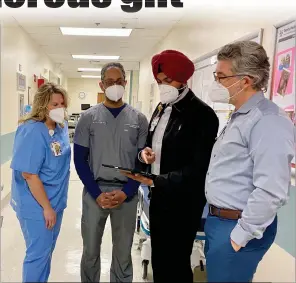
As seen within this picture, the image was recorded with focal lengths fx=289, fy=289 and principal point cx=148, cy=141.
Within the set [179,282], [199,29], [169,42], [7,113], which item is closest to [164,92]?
[179,282]

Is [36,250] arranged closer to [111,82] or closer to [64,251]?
[64,251]

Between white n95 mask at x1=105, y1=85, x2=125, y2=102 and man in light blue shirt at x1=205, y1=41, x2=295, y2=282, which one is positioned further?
white n95 mask at x1=105, y1=85, x2=125, y2=102

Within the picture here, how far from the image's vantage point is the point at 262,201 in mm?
749

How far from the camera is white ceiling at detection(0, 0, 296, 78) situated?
1367 millimetres

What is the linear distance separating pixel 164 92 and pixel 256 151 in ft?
1.31

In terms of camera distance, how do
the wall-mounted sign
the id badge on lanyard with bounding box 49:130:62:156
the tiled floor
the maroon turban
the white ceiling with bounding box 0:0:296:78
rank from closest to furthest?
the maroon turban
the id badge on lanyard with bounding box 49:130:62:156
the tiled floor
the white ceiling with bounding box 0:0:296:78
the wall-mounted sign

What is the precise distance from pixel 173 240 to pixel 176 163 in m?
0.30

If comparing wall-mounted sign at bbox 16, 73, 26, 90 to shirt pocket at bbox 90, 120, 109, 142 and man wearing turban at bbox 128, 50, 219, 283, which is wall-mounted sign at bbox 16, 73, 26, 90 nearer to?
shirt pocket at bbox 90, 120, 109, 142

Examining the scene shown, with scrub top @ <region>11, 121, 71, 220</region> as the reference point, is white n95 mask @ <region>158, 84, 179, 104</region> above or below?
above

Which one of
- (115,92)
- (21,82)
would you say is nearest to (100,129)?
(115,92)

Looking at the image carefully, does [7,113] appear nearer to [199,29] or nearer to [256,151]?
[199,29]

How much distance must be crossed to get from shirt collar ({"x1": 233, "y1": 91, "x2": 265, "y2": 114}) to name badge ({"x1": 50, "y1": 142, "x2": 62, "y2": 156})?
2.22ft

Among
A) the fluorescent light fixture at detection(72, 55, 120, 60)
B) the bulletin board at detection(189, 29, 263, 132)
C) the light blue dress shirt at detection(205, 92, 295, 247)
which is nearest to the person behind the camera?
the light blue dress shirt at detection(205, 92, 295, 247)

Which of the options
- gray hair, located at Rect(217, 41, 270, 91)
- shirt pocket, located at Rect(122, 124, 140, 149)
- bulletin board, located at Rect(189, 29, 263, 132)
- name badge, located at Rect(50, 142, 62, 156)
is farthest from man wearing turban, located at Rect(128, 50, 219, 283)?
bulletin board, located at Rect(189, 29, 263, 132)
